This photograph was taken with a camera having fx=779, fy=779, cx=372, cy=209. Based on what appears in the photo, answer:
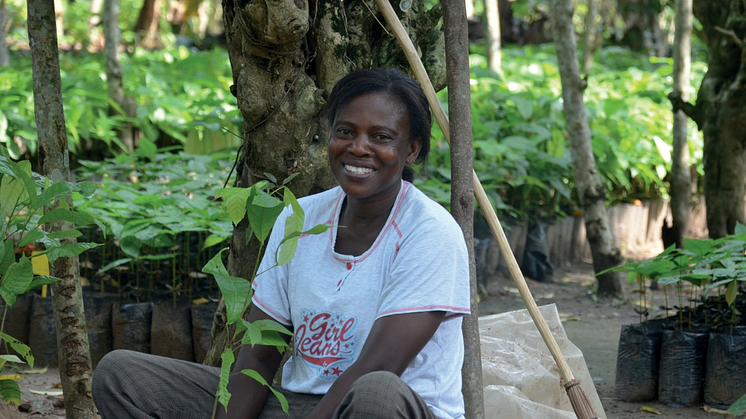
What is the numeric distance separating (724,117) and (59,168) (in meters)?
3.62

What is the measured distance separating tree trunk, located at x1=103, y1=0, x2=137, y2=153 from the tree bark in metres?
4.02

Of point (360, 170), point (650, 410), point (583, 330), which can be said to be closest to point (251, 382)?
point (360, 170)

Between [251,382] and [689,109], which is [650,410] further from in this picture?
[689,109]

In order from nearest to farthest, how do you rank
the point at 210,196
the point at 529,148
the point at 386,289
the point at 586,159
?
the point at 386,289 < the point at 210,196 < the point at 586,159 < the point at 529,148

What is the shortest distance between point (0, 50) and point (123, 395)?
274 inches

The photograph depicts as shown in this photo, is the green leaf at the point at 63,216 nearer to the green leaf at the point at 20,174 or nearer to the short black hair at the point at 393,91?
the green leaf at the point at 20,174

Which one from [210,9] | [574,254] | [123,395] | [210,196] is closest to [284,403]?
[123,395]

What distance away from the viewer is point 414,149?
2.12 meters

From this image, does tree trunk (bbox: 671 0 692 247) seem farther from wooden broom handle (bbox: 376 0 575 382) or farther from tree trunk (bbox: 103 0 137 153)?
tree trunk (bbox: 103 0 137 153)

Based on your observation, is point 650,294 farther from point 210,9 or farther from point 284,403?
point 210,9

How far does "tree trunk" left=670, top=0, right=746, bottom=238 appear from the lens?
4434 mm

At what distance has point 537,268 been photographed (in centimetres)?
595

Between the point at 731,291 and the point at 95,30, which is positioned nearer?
the point at 731,291

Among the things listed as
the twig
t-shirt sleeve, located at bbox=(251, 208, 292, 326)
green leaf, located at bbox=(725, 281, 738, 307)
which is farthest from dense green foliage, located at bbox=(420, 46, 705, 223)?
t-shirt sleeve, located at bbox=(251, 208, 292, 326)
